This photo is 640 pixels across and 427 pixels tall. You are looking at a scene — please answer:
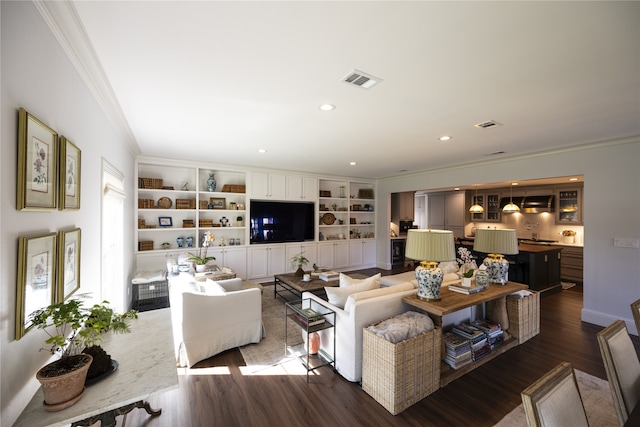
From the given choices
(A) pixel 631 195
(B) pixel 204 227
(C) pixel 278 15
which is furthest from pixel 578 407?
(B) pixel 204 227

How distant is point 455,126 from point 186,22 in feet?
9.00

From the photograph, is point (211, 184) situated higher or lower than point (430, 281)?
higher

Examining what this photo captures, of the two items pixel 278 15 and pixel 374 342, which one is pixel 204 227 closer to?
pixel 374 342

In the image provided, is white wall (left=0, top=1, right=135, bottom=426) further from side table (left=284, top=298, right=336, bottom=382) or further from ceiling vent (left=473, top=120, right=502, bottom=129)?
ceiling vent (left=473, top=120, right=502, bottom=129)

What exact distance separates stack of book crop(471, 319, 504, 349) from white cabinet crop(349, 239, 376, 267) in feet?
13.9

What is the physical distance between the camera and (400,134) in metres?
3.34

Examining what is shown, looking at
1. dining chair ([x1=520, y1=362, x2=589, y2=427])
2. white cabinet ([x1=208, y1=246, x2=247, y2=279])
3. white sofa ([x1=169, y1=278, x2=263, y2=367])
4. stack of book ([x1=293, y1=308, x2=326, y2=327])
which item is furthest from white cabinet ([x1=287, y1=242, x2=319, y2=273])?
dining chair ([x1=520, y1=362, x2=589, y2=427])

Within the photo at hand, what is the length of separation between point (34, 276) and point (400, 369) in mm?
2230

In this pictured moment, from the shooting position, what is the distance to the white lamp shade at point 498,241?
296 centimetres

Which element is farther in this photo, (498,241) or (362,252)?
(362,252)

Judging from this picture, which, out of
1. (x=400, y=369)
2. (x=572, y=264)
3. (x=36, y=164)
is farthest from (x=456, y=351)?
(x=572, y=264)

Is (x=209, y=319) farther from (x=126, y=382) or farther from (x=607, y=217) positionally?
(x=607, y=217)

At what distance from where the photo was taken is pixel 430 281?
246 centimetres

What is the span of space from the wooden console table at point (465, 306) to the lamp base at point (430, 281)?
0.20 ft
